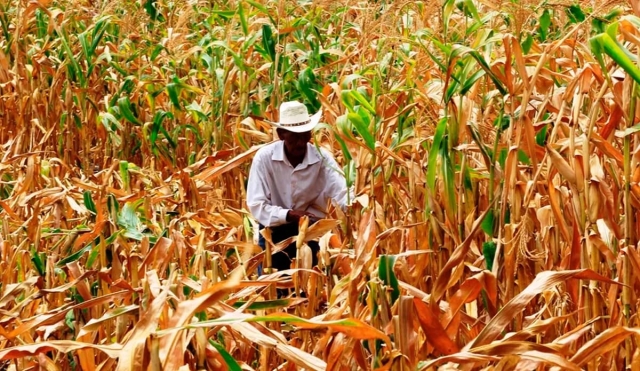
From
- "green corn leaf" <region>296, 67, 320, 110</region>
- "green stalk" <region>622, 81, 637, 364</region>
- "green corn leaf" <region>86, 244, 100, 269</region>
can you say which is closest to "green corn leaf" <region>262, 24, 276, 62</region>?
"green corn leaf" <region>296, 67, 320, 110</region>

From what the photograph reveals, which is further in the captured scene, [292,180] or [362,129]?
[292,180]

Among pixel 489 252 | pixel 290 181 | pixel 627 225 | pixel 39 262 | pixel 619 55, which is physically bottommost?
pixel 39 262

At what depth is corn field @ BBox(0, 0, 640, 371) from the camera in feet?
6.79

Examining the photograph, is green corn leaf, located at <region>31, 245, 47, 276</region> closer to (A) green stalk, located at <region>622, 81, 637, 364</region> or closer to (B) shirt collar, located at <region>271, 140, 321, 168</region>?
(B) shirt collar, located at <region>271, 140, 321, 168</region>

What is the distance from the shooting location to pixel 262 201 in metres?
4.08

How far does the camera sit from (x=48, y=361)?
8.13ft

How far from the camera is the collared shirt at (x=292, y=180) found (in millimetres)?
4117

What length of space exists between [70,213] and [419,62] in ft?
5.47

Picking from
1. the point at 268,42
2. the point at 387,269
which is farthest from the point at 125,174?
the point at 387,269

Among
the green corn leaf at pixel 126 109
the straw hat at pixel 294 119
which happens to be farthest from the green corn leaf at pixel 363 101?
the green corn leaf at pixel 126 109

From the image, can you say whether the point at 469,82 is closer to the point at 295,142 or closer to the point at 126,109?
the point at 295,142

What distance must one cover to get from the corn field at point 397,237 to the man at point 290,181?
0.58 feet

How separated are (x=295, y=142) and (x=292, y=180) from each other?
0.16m

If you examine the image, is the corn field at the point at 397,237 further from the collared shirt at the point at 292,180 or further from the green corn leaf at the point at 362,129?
the collared shirt at the point at 292,180
